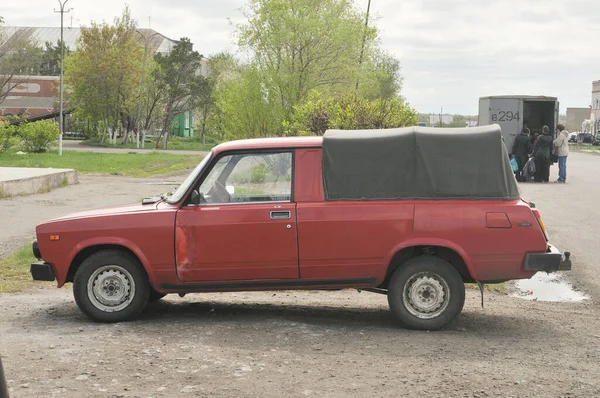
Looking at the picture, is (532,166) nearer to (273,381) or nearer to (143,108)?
(273,381)

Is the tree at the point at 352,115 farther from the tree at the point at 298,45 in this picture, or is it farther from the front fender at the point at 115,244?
the front fender at the point at 115,244

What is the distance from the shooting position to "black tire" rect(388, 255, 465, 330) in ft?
26.4

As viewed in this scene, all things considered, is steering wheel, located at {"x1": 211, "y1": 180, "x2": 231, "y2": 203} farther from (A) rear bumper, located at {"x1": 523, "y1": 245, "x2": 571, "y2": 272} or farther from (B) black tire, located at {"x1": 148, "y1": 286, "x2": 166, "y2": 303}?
(A) rear bumper, located at {"x1": 523, "y1": 245, "x2": 571, "y2": 272}

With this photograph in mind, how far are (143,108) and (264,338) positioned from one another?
62861 mm

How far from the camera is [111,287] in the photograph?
839 cm

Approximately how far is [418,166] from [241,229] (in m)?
1.71

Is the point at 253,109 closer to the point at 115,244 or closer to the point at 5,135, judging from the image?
the point at 5,135

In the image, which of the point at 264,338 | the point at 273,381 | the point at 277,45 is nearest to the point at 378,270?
the point at 264,338

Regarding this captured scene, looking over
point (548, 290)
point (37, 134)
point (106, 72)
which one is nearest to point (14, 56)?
point (106, 72)

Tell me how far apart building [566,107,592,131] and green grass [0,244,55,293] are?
144 metres

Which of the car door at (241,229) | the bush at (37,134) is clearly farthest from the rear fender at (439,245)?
the bush at (37,134)

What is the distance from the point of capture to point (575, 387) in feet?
20.4

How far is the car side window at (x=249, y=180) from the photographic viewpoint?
8.27 m

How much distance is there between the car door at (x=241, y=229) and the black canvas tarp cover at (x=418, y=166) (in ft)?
1.50
